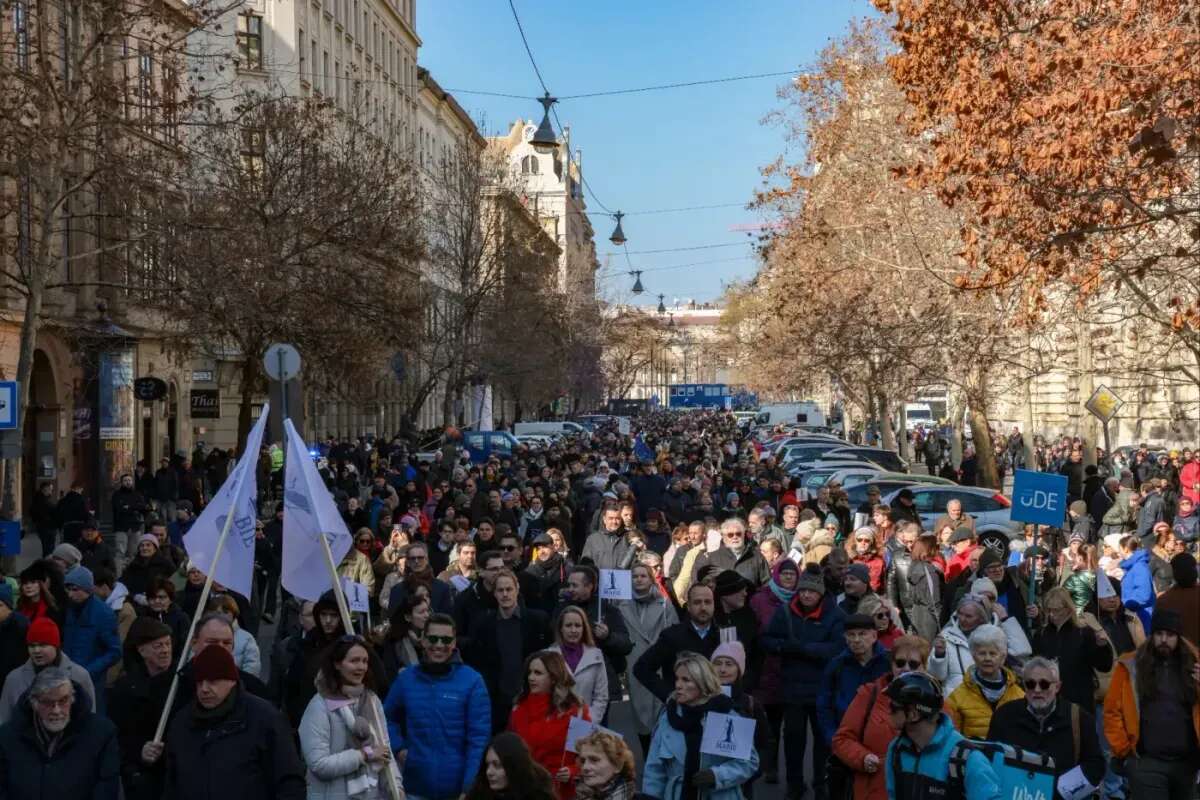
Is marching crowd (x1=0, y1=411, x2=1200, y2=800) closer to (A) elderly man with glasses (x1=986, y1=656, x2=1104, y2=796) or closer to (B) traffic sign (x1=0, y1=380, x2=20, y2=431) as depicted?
(A) elderly man with glasses (x1=986, y1=656, x2=1104, y2=796)

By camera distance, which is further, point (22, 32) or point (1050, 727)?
point (22, 32)

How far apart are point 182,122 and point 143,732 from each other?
14.2 metres

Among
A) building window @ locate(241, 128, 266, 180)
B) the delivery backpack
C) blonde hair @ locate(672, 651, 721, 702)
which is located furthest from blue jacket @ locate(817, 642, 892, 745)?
building window @ locate(241, 128, 266, 180)

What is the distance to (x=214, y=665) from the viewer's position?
6.70 m

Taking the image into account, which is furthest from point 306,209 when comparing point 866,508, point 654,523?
point 654,523

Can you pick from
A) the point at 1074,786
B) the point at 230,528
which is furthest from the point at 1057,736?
the point at 230,528

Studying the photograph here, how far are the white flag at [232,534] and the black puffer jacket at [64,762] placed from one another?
2.23 meters

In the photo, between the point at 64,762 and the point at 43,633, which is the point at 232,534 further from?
the point at 64,762

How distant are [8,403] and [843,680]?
1145 centimetres

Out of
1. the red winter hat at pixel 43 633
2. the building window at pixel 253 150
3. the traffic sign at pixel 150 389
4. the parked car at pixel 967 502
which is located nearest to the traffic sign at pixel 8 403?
the red winter hat at pixel 43 633

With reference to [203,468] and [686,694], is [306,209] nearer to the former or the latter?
[203,468]

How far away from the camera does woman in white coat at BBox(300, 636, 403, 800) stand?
7.06 meters

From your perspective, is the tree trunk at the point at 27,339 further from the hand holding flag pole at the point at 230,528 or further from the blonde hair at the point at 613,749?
the blonde hair at the point at 613,749

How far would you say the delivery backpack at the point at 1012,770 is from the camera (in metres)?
6.04
